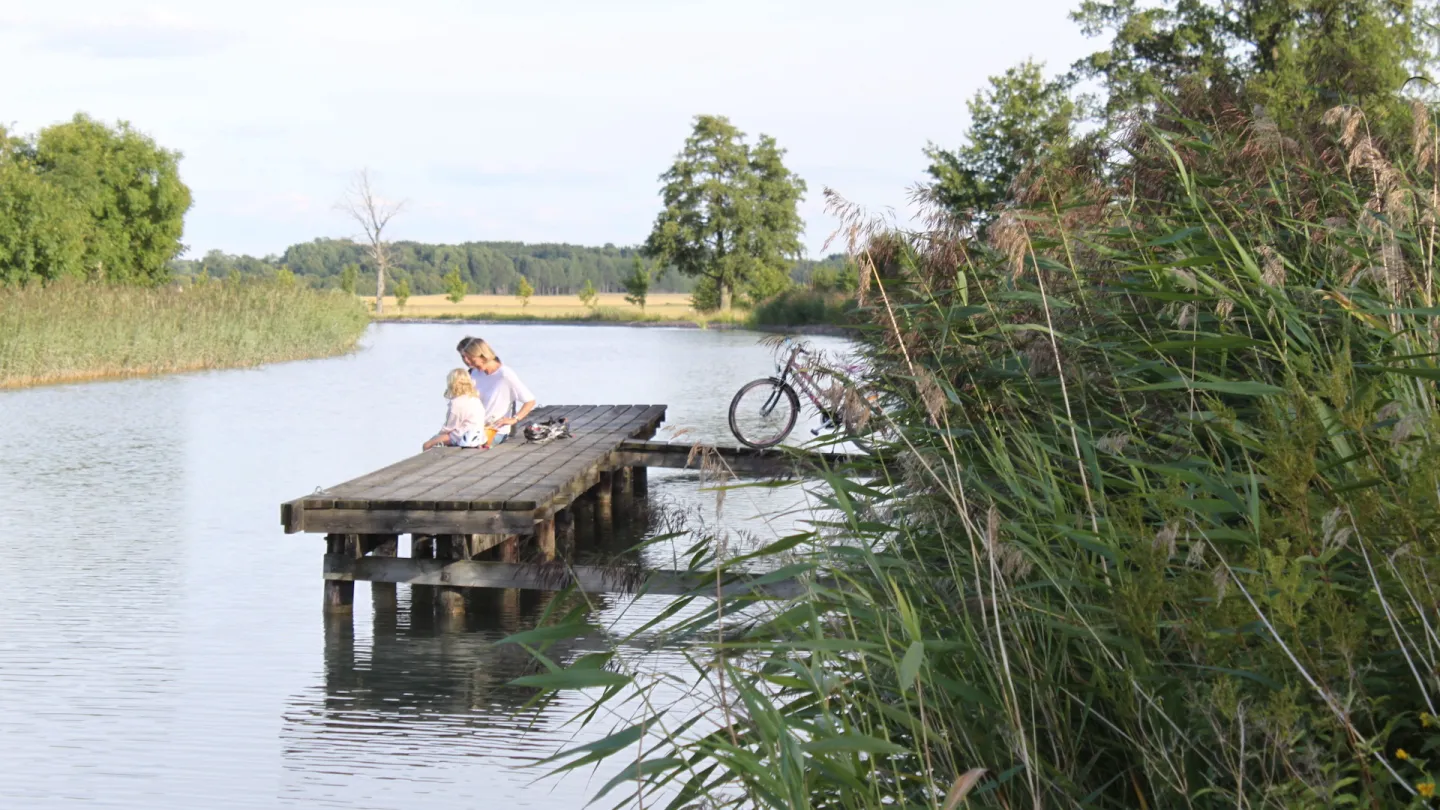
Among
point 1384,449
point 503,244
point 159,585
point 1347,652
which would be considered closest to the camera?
point 1347,652

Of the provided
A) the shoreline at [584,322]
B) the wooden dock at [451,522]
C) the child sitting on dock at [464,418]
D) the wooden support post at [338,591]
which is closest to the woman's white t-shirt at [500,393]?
the child sitting on dock at [464,418]

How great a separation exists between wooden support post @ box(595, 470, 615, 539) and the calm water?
876 millimetres

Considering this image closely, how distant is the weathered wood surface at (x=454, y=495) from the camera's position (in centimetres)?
709

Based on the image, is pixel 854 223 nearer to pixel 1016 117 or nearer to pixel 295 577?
pixel 295 577

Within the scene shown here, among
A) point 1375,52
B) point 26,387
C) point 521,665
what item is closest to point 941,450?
point 521,665

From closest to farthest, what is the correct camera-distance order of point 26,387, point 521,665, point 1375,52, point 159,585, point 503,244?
point 521,665
point 159,585
point 26,387
point 1375,52
point 503,244

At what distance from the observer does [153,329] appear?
2831 cm

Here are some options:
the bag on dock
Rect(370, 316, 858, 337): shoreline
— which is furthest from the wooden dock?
Rect(370, 316, 858, 337): shoreline

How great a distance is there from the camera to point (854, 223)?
11.8ft

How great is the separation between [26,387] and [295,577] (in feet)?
54.9

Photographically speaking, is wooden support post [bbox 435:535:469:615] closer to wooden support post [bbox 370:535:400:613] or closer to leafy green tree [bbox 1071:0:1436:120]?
wooden support post [bbox 370:535:400:613]

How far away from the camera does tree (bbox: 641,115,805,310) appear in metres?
83.0

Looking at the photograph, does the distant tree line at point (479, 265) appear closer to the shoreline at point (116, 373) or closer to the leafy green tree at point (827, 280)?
the leafy green tree at point (827, 280)

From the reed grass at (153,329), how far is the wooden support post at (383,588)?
683 inches
